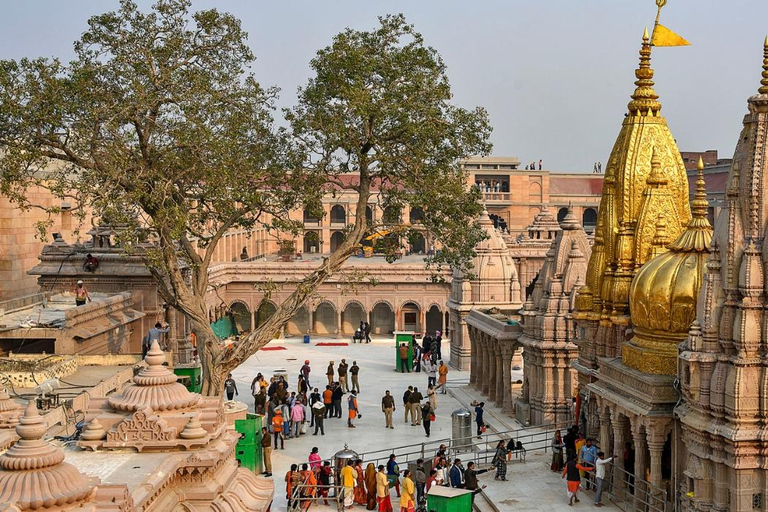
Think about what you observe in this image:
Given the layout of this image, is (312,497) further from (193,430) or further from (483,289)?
(483,289)

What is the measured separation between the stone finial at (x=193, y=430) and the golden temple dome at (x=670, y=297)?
9.86m

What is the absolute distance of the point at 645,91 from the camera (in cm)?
2611

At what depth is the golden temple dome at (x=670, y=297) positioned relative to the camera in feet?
68.4

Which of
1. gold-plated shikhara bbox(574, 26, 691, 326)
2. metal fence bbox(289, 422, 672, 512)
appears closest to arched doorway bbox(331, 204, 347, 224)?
metal fence bbox(289, 422, 672, 512)

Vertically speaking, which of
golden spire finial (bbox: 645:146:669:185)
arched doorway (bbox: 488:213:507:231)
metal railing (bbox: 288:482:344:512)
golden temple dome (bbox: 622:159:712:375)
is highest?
arched doorway (bbox: 488:213:507:231)

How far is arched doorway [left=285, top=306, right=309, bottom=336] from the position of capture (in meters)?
58.8

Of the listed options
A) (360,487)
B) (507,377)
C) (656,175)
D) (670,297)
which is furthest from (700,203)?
(507,377)

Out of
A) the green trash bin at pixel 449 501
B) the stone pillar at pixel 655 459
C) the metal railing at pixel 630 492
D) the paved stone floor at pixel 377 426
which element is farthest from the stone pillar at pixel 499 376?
the green trash bin at pixel 449 501

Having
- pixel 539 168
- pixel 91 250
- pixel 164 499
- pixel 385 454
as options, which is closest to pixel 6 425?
pixel 164 499

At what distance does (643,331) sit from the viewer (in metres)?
21.7

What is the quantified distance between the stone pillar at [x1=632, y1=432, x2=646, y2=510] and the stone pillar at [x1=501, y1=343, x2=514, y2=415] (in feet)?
40.9

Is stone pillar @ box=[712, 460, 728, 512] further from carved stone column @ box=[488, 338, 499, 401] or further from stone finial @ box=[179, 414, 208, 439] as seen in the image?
carved stone column @ box=[488, 338, 499, 401]

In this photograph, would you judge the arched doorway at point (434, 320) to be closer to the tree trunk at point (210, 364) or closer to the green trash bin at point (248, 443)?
the tree trunk at point (210, 364)

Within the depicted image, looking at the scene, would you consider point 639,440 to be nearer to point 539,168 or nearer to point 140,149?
point 140,149
